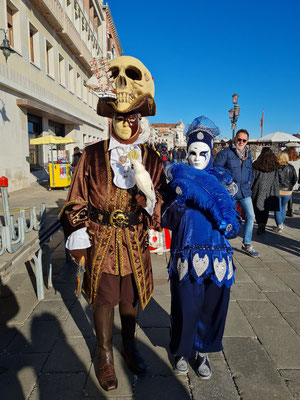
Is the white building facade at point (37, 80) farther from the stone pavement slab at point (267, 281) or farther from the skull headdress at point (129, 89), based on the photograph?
the skull headdress at point (129, 89)

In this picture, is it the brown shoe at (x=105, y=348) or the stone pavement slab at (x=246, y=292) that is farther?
the stone pavement slab at (x=246, y=292)

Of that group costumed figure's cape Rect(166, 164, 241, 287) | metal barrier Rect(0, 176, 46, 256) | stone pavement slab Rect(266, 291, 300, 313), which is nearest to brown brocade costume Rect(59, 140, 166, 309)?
costumed figure's cape Rect(166, 164, 241, 287)

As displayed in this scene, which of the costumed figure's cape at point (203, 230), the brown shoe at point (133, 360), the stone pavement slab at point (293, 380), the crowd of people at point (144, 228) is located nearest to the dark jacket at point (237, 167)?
the crowd of people at point (144, 228)

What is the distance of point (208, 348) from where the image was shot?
217cm

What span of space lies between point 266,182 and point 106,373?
478 cm

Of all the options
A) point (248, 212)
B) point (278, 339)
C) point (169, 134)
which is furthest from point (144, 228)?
point (169, 134)

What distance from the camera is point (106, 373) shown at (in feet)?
6.84

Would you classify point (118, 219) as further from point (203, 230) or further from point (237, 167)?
point (237, 167)

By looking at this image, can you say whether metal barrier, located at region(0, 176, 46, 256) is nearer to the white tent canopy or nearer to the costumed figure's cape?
the costumed figure's cape

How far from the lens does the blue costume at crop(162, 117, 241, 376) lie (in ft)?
6.45

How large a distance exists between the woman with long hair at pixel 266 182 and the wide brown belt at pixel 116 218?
435cm

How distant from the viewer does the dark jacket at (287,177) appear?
254 inches

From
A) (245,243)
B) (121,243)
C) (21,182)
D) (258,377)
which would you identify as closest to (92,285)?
(121,243)

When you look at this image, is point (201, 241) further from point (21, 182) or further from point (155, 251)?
point (21, 182)
